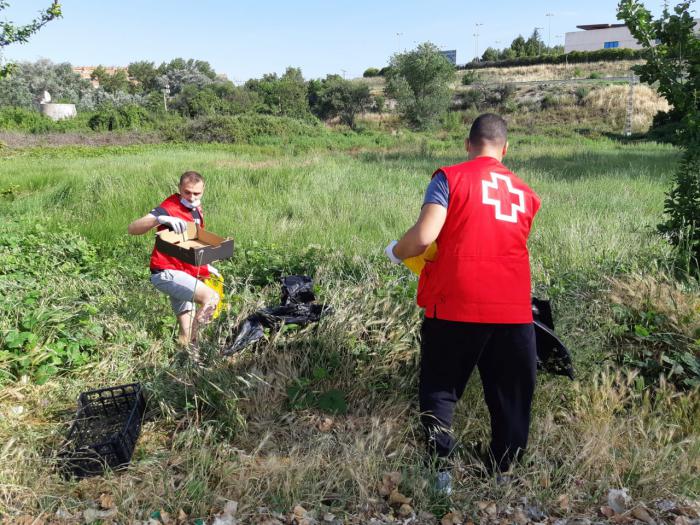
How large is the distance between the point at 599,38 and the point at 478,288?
84.4 m

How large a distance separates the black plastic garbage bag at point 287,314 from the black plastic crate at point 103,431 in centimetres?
70

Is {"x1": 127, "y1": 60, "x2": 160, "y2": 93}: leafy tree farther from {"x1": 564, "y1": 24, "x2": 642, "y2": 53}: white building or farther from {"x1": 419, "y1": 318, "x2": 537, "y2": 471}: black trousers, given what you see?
{"x1": 419, "y1": 318, "x2": 537, "y2": 471}: black trousers

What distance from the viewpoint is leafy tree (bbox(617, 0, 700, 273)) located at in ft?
16.1

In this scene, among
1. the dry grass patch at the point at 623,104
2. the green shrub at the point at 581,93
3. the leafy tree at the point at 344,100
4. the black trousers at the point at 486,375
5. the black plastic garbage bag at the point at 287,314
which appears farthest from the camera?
the leafy tree at the point at 344,100

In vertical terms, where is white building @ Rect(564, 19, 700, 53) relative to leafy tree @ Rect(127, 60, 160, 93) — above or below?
above

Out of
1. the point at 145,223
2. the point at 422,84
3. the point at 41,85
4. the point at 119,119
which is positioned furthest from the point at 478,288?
the point at 41,85

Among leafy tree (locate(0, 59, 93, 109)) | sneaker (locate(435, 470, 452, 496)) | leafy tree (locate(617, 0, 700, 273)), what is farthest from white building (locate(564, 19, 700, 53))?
sneaker (locate(435, 470, 452, 496))

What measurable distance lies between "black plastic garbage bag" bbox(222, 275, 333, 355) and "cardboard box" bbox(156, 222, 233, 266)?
0.53 meters

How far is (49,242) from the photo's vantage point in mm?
7453

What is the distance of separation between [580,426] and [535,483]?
667 millimetres

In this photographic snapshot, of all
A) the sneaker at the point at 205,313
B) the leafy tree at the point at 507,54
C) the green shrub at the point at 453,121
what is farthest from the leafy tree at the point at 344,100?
the sneaker at the point at 205,313

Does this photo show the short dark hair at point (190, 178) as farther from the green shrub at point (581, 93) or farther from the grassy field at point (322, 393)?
the green shrub at point (581, 93)

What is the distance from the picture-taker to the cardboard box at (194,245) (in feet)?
13.1

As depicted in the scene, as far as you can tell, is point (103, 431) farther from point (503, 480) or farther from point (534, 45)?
point (534, 45)
